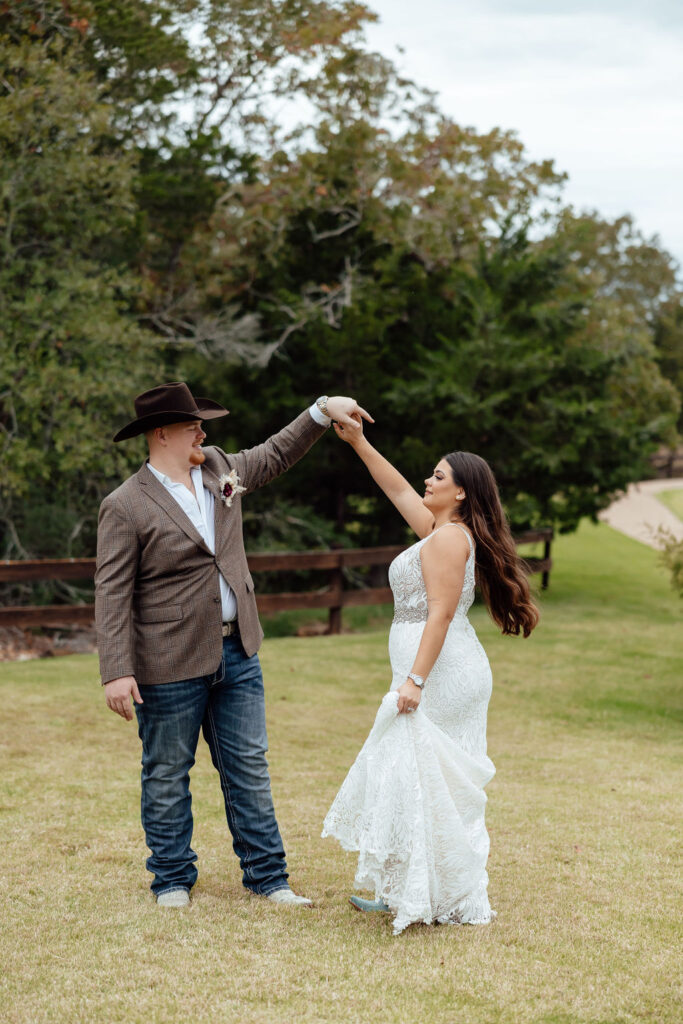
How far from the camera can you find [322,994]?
11.6ft

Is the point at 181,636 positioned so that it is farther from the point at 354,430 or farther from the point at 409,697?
the point at 354,430

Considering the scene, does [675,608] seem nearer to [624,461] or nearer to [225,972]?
[624,461]

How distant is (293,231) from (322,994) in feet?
48.0

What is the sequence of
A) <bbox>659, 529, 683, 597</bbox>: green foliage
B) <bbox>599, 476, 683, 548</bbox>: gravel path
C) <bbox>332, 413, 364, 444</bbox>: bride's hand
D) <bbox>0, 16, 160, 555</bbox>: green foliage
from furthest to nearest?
<bbox>599, 476, 683, 548</bbox>: gravel path, <bbox>0, 16, 160, 555</bbox>: green foliage, <bbox>659, 529, 683, 597</bbox>: green foliage, <bbox>332, 413, 364, 444</bbox>: bride's hand

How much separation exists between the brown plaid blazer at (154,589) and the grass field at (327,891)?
3.24ft

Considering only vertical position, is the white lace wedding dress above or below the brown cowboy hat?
below

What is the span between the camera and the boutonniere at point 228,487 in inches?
181

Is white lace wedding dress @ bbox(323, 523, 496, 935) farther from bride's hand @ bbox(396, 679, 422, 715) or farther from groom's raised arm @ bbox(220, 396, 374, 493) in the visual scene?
groom's raised arm @ bbox(220, 396, 374, 493)

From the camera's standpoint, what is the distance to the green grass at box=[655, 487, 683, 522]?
120ft

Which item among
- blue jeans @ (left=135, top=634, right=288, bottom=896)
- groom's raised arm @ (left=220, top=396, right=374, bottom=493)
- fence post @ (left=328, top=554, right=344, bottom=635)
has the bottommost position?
fence post @ (left=328, top=554, right=344, bottom=635)

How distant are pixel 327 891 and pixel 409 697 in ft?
3.76

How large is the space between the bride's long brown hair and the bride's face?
2 centimetres

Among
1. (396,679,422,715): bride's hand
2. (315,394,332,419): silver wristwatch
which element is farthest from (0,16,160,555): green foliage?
(396,679,422,715): bride's hand

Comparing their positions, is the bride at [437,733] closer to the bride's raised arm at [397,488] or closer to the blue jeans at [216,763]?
the bride's raised arm at [397,488]
